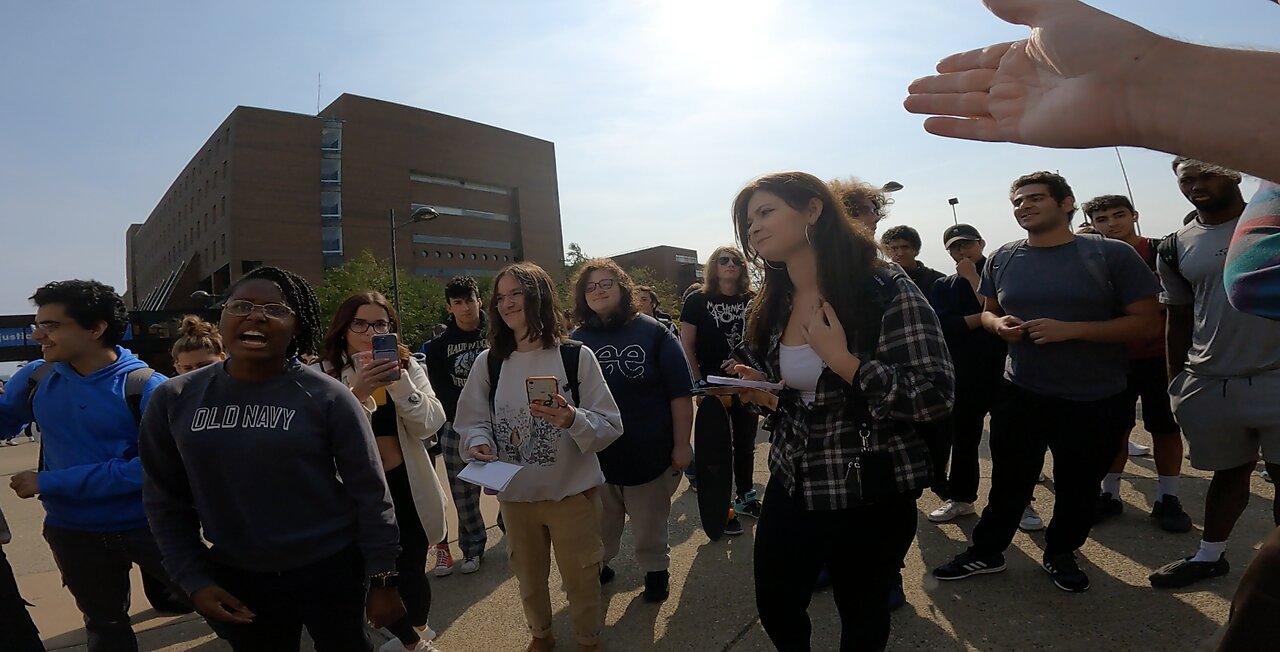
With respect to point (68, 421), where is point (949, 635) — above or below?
below

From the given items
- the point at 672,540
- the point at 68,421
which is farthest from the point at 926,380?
the point at 68,421

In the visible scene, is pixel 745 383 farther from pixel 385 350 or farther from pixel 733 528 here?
pixel 733 528

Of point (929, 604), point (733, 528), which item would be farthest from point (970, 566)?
point (733, 528)

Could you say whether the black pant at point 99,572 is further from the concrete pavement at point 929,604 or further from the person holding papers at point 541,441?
the person holding papers at point 541,441

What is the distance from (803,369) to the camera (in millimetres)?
2287

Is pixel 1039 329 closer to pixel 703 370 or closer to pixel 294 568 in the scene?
pixel 703 370

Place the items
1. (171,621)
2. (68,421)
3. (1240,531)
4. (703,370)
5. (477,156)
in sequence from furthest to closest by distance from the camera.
→ (477,156) < (703,370) < (171,621) < (1240,531) < (68,421)

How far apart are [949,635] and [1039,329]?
5.10ft

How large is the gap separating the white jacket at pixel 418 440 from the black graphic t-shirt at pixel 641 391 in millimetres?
1002

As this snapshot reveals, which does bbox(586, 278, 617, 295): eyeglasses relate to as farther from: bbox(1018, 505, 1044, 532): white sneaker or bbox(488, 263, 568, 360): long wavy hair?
bbox(1018, 505, 1044, 532): white sneaker

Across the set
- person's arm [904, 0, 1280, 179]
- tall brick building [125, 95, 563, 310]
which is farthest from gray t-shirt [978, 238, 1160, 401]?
tall brick building [125, 95, 563, 310]

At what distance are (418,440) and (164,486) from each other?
1209 millimetres

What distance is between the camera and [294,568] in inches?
81.7

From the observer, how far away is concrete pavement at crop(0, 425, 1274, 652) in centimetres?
276
